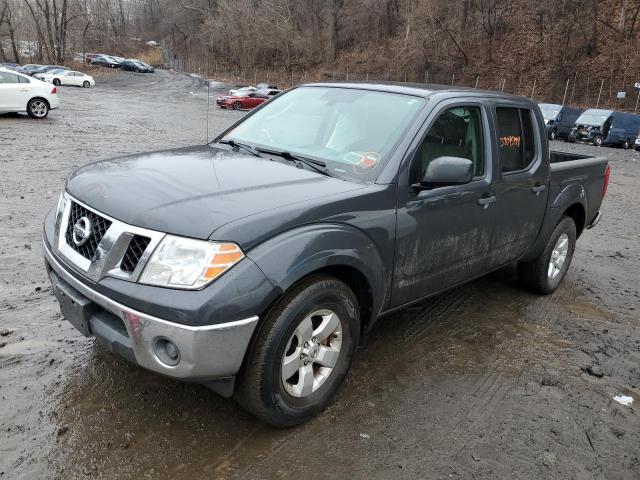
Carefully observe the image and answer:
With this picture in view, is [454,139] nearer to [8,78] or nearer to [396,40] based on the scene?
[8,78]

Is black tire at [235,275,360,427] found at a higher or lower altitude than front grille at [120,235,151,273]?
lower

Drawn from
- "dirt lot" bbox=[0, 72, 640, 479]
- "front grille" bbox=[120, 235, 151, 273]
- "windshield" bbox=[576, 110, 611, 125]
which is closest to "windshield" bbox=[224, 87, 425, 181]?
"front grille" bbox=[120, 235, 151, 273]

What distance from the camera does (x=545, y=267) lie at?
16.8ft

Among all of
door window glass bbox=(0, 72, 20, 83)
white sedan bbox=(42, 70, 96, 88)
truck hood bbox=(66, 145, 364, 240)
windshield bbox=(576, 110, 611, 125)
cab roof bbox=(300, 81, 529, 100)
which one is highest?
cab roof bbox=(300, 81, 529, 100)

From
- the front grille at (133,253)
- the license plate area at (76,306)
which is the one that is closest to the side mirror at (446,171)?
the front grille at (133,253)

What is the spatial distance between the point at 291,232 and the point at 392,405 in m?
1.34

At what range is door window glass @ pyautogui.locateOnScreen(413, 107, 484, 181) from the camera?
3.48 m

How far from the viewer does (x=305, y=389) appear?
3000 millimetres

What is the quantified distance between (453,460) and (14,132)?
14965 millimetres

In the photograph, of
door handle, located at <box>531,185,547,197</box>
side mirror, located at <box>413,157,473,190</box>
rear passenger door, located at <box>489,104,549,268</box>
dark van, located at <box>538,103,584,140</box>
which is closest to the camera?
side mirror, located at <box>413,157,473,190</box>

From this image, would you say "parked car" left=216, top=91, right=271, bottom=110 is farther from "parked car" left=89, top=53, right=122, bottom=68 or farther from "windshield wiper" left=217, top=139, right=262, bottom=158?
"parked car" left=89, top=53, right=122, bottom=68

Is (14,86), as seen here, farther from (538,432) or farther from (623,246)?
(538,432)

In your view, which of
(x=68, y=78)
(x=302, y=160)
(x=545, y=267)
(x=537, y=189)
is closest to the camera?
(x=302, y=160)

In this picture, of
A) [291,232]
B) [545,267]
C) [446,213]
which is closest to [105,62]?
[545,267]
